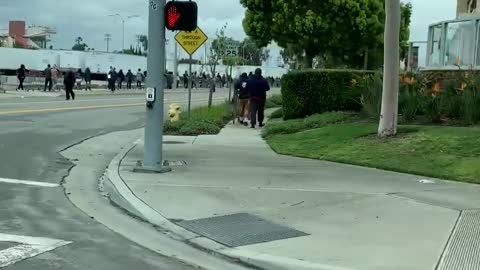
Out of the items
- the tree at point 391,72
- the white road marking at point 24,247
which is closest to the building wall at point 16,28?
the tree at point 391,72

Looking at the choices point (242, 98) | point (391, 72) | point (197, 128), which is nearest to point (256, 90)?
point (242, 98)

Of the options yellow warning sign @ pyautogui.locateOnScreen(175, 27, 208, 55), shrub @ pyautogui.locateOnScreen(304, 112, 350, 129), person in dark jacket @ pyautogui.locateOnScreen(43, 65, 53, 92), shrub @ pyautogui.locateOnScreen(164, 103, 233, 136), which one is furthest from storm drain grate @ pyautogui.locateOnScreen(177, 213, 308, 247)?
person in dark jacket @ pyautogui.locateOnScreen(43, 65, 53, 92)

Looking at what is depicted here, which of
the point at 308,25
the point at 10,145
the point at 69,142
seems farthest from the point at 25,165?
the point at 308,25

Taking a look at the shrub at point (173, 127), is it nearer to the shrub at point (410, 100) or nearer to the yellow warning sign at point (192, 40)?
the yellow warning sign at point (192, 40)

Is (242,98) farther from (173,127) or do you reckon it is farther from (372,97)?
(372,97)

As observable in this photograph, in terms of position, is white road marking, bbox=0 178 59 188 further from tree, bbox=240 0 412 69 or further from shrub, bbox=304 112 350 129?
tree, bbox=240 0 412 69

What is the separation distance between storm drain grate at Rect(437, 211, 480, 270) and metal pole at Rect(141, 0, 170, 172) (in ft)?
18.1

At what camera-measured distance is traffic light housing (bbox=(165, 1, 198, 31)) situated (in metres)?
11.3

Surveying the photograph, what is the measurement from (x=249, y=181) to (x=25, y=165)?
15.1ft

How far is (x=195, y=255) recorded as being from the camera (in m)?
6.82

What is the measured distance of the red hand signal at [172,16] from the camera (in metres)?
11.3

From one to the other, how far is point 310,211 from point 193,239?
1944mm

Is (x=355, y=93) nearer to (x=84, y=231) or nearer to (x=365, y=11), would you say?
(x=365, y=11)

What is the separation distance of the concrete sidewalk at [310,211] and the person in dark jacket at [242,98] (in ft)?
26.2
